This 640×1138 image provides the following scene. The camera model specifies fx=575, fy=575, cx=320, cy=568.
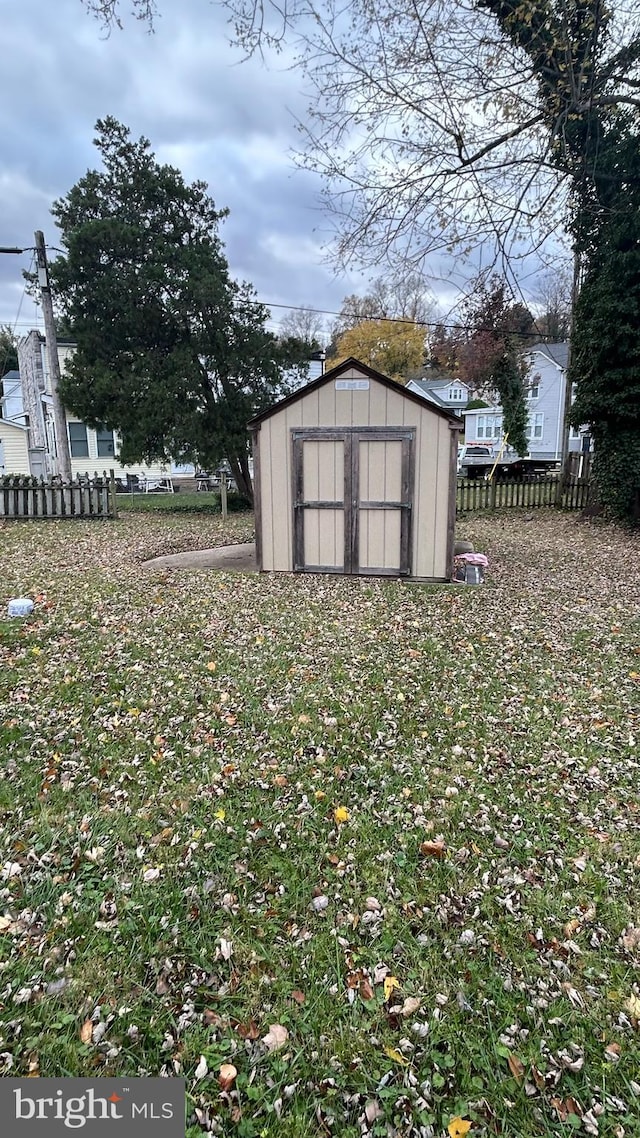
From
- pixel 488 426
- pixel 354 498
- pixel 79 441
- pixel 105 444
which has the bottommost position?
pixel 354 498

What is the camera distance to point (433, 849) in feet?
9.09

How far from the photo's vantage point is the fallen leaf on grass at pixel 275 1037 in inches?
73.5

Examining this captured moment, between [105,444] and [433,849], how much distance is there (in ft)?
88.6

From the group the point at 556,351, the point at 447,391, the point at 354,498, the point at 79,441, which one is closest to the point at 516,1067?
the point at 354,498

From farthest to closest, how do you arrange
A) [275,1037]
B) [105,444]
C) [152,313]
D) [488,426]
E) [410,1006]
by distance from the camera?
1. [488,426]
2. [105,444]
3. [152,313]
4. [410,1006]
5. [275,1037]

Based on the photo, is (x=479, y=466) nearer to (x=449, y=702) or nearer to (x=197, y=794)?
(x=449, y=702)

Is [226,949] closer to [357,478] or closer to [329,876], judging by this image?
[329,876]

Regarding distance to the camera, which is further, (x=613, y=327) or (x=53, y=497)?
(x=53, y=497)

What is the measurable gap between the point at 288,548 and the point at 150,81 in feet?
17.0

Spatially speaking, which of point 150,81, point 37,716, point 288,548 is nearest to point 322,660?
point 37,716

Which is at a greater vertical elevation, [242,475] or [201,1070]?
[242,475]

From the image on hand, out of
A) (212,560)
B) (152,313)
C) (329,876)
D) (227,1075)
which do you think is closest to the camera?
(227,1075)

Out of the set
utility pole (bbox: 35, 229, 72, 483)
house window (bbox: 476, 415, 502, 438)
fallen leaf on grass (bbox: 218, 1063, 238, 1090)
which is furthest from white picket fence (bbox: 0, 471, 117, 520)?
house window (bbox: 476, 415, 502, 438)

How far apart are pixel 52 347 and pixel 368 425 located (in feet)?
35.6
